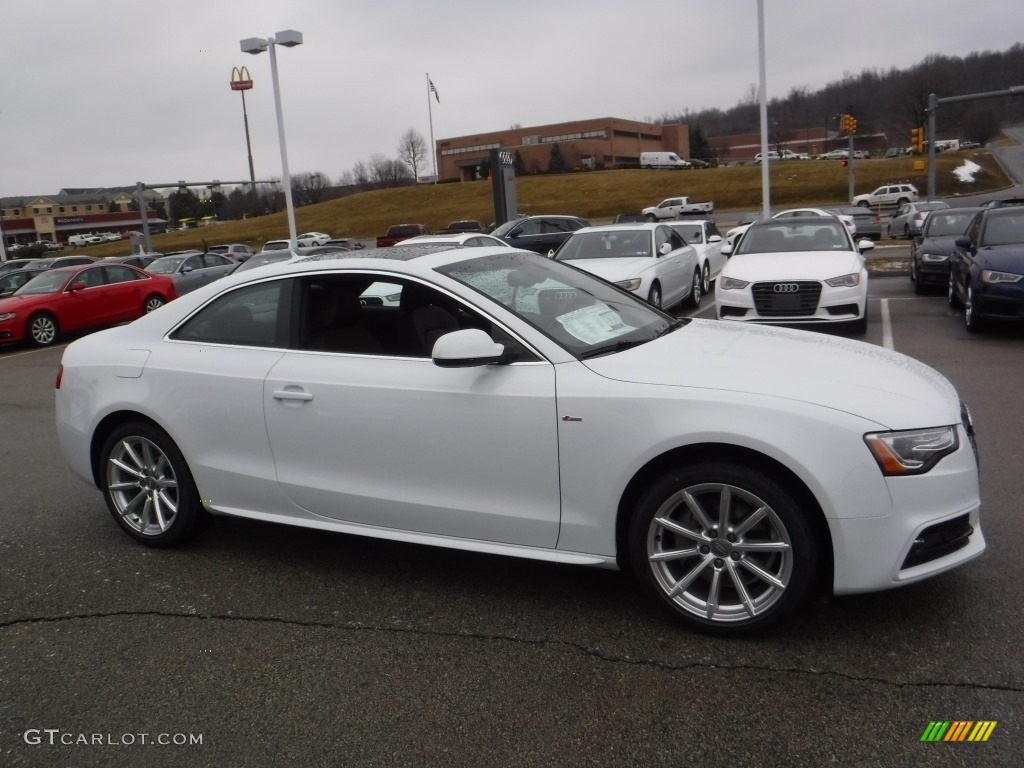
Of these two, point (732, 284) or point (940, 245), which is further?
point (940, 245)

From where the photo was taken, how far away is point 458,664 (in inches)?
130

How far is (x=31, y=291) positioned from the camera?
16.8 meters

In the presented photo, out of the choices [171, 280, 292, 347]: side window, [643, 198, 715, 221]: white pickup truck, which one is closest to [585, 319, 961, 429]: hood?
[171, 280, 292, 347]: side window

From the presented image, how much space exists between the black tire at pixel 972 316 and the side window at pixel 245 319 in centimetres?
907

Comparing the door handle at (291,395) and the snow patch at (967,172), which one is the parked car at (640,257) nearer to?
the door handle at (291,395)

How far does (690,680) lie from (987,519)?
229 cm

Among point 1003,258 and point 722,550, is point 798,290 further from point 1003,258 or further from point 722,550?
point 722,550

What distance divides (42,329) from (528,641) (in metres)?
15.7

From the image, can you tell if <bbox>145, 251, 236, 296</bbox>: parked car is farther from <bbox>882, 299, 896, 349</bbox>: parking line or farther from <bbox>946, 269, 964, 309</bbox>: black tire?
<bbox>946, 269, 964, 309</bbox>: black tire

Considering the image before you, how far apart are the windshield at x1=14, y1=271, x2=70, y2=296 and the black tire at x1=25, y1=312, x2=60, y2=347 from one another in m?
0.70

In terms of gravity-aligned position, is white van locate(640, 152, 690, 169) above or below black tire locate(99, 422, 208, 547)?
above

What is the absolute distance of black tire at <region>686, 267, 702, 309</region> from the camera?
15.1 metres

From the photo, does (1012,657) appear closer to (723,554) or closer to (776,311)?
(723,554)

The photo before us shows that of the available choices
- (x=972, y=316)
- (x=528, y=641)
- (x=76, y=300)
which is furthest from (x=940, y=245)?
(x=76, y=300)
